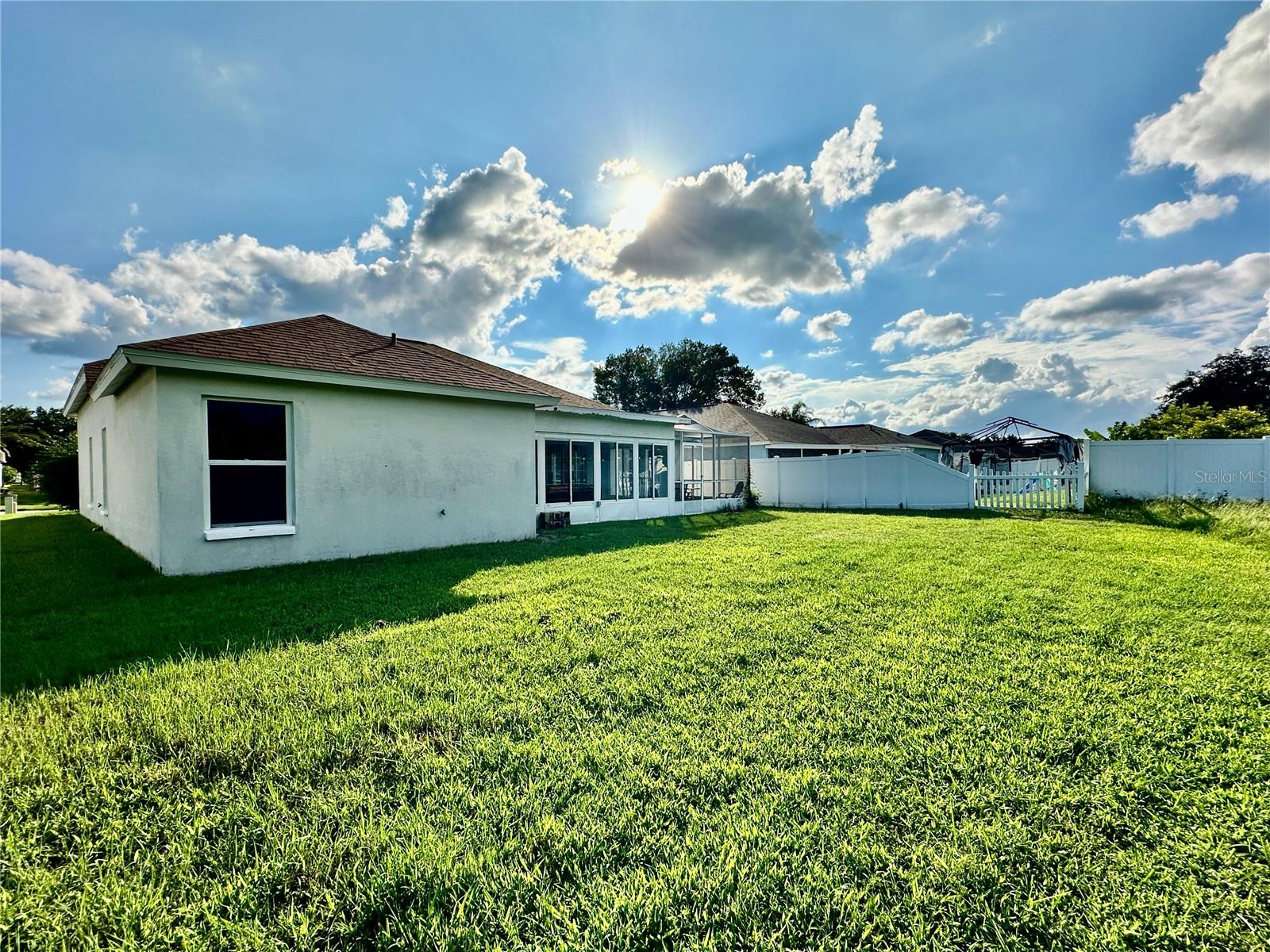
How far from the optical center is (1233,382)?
34438 millimetres

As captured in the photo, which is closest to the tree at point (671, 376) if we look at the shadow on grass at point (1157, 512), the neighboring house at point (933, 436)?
the neighboring house at point (933, 436)

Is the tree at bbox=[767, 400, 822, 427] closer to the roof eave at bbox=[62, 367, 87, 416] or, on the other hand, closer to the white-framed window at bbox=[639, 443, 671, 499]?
the white-framed window at bbox=[639, 443, 671, 499]

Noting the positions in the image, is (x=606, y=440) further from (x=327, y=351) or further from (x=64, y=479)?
(x=64, y=479)

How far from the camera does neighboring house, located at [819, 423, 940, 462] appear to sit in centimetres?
3036

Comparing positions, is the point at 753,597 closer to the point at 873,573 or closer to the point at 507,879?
the point at 873,573

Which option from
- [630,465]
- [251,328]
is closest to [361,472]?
[251,328]

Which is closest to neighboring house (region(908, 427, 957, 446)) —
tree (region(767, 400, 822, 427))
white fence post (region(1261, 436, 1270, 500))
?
tree (region(767, 400, 822, 427))

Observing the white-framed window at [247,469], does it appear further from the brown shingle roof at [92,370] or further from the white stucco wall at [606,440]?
the brown shingle roof at [92,370]

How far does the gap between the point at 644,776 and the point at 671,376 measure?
47290mm

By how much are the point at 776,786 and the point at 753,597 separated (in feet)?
10.9

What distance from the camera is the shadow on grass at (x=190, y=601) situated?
4.13 metres

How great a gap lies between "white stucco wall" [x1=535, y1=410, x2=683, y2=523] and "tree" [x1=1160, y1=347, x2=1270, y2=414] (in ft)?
126

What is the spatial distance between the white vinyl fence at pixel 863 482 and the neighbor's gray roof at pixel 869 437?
12128 millimetres

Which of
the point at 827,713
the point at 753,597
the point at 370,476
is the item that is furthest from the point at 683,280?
the point at 827,713
